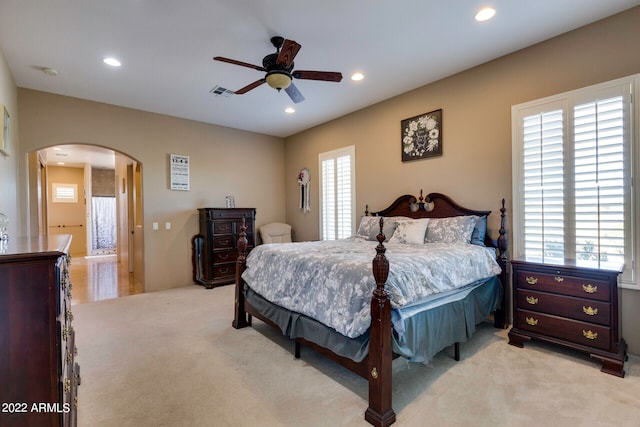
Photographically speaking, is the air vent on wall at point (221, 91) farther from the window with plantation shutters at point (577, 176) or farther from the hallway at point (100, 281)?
the window with plantation shutters at point (577, 176)

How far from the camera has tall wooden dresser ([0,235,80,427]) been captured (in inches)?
44.6

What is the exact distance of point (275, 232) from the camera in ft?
20.9

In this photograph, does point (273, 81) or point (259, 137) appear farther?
point (259, 137)

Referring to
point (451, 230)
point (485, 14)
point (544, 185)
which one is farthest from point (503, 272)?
point (485, 14)

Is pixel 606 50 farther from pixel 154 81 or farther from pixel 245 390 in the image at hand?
pixel 154 81

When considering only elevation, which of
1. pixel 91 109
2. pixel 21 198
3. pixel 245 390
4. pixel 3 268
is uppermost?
pixel 91 109

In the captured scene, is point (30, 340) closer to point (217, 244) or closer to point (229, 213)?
point (217, 244)

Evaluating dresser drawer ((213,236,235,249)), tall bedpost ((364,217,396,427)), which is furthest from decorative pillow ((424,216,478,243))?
dresser drawer ((213,236,235,249))

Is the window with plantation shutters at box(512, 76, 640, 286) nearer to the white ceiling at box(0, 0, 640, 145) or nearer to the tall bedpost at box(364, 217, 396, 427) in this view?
the white ceiling at box(0, 0, 640, 145)

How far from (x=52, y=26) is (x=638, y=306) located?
5806mm

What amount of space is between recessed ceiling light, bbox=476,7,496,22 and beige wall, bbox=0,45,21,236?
15.0ft

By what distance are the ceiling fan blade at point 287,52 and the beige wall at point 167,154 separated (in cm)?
340

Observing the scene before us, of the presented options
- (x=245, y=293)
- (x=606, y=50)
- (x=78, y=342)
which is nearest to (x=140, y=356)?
(x=78, y=342)

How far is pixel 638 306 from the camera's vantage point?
103 inches
